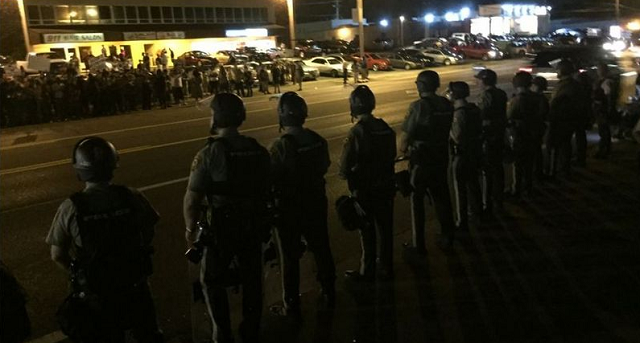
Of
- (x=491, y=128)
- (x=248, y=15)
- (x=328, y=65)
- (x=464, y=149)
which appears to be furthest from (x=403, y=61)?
(x=464, y=149)

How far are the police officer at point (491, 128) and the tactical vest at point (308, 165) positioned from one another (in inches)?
125

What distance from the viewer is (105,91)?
933 inches

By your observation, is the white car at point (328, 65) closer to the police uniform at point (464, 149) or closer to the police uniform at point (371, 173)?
the police uniform at point (464, 149)

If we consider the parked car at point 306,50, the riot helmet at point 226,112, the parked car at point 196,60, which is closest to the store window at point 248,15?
the parked car at point 306,50

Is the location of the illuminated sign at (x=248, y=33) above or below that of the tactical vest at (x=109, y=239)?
above

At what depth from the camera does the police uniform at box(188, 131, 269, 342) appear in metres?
4.02

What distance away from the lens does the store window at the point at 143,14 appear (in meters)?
51.2

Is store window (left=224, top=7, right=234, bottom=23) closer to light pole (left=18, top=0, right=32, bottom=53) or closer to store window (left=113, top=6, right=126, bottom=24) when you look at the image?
store window (left=113, top=6, right=126, bottom=24)

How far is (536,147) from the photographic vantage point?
8453mm

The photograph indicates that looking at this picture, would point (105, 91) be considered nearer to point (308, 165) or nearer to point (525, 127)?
point (525, 127)

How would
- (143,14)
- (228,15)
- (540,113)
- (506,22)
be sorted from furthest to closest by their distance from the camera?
(506,22) < (228,15) < (143,14) < (540,113)

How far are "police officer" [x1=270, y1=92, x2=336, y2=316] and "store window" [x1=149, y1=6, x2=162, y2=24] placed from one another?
50.6 metres

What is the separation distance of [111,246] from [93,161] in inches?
18.8

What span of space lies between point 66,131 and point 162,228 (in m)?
13.1
